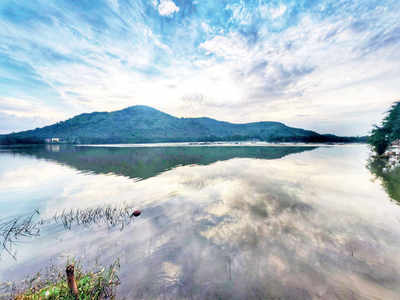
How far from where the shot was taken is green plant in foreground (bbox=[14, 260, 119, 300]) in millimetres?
4191

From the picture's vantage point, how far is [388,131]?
3294 centimetres

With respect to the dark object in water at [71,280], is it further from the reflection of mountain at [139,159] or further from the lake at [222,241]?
the reflection of mountain at [139,159]

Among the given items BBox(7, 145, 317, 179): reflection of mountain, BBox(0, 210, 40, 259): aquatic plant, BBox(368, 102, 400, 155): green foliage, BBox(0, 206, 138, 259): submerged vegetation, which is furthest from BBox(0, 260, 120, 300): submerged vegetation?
BBox(368, 102, 400, 155): green foliage

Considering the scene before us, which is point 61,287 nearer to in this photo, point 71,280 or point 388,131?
point 71,280

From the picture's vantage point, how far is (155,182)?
18.8 metres

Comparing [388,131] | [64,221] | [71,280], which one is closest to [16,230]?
[64,221]

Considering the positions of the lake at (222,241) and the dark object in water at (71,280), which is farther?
the lake at (222,241)

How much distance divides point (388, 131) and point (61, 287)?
177ft

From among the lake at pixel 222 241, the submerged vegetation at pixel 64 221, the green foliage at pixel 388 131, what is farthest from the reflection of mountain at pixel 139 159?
the green foliage at pixel 388 131

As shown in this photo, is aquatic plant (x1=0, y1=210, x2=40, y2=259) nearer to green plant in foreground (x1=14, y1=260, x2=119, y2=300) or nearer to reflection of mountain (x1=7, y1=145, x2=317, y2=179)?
green plant in foreground (x1=14, y1=260, x2=119, y2=300)

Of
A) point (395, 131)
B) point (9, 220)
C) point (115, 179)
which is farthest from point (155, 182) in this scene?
point (395, 131)

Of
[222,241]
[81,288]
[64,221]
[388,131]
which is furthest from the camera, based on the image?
[388,131]

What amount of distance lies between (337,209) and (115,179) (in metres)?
23.5

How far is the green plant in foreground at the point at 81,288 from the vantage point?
419 cm
